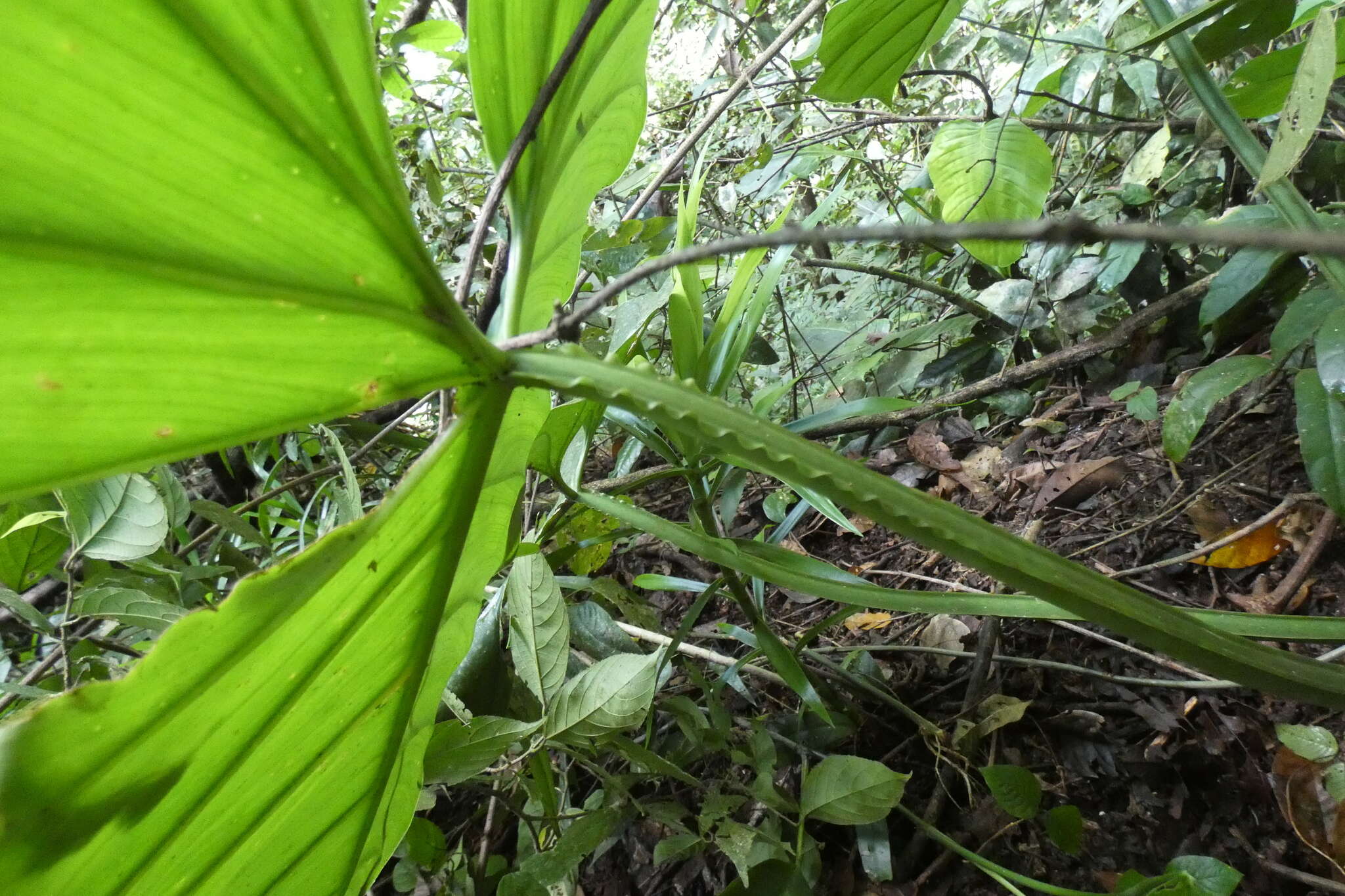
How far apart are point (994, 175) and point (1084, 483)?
47cm

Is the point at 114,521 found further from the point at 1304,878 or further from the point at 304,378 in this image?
the point at 1304,878

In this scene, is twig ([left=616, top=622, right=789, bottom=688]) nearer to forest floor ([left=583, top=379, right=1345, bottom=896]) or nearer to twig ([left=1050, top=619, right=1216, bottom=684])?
forest floor ([left=583, top=379, right=1345, bottom=896])

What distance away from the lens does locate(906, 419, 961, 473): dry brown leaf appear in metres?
1.20

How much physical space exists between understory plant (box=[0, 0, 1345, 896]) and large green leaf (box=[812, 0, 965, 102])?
1.32 ft

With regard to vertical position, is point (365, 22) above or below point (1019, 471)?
above

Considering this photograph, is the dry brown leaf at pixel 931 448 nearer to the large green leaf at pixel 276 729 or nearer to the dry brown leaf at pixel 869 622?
the dry brown leaf at pixel 869 622

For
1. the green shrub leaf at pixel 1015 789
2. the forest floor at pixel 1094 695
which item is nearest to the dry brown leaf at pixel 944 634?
the forest floor at pixel 1094 695

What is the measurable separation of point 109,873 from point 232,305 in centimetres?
25

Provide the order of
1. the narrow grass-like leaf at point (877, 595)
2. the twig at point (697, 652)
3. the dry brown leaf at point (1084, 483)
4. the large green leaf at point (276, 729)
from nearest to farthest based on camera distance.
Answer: the large green leaf at point (276, 729)
the narrow grass-like leaf at point (877, 595)
the twig at point (697, 652)
the dry brown leaf at point (1084, 483)

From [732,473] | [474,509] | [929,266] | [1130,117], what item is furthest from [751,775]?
[1130,117]

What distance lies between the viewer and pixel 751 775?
32.4 inches

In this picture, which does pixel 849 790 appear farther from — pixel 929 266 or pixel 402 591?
pixel 929 266

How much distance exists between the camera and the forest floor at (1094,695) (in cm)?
66

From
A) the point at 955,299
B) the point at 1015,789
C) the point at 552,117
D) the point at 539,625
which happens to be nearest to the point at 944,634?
the point at 1015,789
